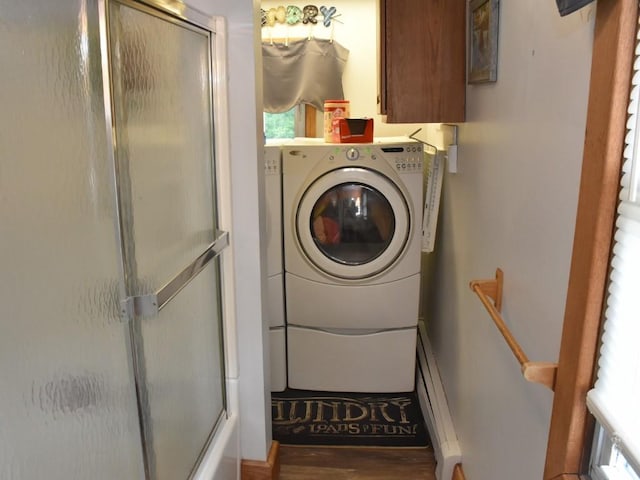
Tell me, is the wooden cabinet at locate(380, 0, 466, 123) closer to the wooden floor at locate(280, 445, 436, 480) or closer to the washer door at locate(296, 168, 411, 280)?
the washer door at locate(296, 168, 411, 280)

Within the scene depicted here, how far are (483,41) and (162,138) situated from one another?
101 centimetres

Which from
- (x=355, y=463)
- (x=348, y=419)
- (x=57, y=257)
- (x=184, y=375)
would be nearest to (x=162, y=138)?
(x=57, y=257)

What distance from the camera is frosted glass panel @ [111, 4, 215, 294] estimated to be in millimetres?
1161

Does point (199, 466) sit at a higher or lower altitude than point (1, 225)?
lower

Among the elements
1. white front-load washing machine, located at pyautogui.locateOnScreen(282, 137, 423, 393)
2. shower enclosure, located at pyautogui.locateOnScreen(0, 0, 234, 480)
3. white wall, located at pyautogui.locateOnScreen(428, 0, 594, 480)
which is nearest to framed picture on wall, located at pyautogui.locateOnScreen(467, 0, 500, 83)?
white wall, located at pyautogui.locateOnScreen(428, 0, 594, 480)

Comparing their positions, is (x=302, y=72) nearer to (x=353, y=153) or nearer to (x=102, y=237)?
(x=353, y=153)

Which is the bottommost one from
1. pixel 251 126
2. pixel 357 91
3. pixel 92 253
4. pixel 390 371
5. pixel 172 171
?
pixel 390 371

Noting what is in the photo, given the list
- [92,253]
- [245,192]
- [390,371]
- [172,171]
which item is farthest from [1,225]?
[390,371]

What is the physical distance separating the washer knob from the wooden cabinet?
1.44 feet

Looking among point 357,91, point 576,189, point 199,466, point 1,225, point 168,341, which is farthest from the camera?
point 357,91

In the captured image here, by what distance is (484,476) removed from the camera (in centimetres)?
168

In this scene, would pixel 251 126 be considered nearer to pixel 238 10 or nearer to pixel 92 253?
pixel 238 10

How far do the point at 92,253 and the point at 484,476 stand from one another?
4.32 feet

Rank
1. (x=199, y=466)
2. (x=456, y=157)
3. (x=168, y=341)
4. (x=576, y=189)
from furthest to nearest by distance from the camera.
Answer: (x=456, y=157) → (x=199, y=466) → (x=168, y=341) → (x=576, y=189)
